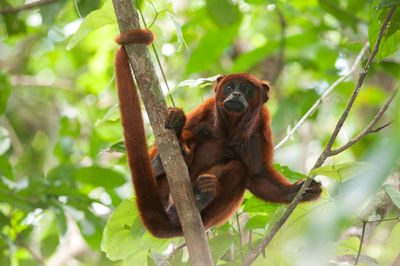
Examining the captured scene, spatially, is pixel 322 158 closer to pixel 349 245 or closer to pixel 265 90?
pixel 349 245

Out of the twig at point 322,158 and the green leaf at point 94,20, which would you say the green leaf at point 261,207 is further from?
the green leaf at point 94,20

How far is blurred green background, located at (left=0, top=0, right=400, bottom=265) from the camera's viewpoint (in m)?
1.83

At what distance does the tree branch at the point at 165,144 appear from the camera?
197 cm

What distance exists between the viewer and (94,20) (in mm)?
2436

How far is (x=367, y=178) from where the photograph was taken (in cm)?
66

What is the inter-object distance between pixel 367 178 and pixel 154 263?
1.87m

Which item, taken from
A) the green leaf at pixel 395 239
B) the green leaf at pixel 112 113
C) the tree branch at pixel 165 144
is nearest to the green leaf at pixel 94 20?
the tree branch at pixel 165 144

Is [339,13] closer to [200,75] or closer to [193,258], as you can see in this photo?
[193,258]

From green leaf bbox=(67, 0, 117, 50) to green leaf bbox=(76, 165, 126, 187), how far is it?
1.35m

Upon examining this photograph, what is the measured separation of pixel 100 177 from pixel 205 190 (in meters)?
1.19

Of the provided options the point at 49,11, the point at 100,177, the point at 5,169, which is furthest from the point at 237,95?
the point at 5,169

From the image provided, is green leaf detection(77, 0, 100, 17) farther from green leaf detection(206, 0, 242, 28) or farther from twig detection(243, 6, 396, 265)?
twig detection(243, 6, 396, 265)

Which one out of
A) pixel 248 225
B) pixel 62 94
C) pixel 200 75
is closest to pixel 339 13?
pixel 248 225

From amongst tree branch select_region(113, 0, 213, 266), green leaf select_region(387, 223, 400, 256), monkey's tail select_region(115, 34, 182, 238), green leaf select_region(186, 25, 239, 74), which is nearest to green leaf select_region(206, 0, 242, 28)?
tree branch select_region(113, 0, 213, 266)
